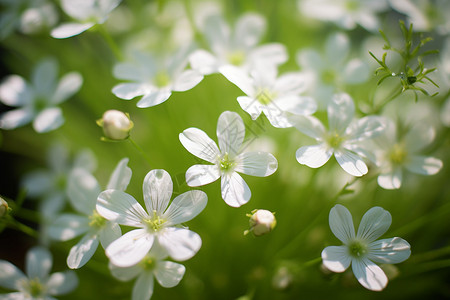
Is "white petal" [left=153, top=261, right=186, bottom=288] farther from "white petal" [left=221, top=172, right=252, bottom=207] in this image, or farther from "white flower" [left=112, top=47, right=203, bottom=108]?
"white flower" [left=112, top=47, right=203, bottom=108]

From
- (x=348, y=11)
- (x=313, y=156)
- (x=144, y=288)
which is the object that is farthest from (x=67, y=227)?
(x=348, y=11)

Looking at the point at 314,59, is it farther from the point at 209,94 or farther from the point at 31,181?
the point at 31,181

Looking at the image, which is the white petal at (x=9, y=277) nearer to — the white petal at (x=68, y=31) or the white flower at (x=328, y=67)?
the white petal at (x=68, y=31)

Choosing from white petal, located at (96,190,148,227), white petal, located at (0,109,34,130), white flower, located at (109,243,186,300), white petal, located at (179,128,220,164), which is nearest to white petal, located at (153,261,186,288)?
Answer: white flower, located at (109,243,186,300)

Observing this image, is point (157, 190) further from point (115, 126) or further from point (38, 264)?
point (38, 264)

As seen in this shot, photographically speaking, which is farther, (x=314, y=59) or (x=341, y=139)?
(x=314, y=59)

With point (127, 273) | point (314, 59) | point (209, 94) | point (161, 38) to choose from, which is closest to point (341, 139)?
point (314, 59)
